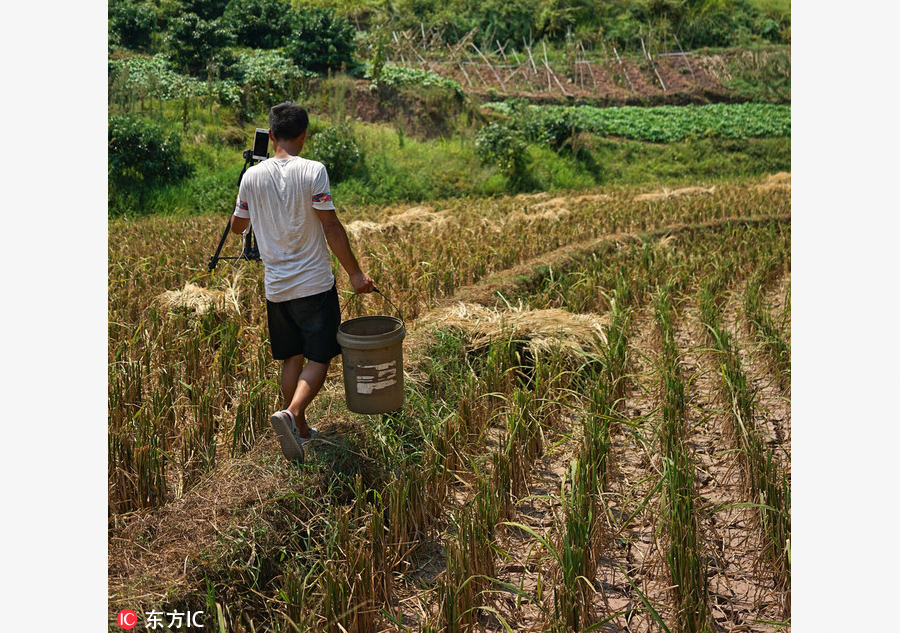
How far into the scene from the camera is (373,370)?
3115mm

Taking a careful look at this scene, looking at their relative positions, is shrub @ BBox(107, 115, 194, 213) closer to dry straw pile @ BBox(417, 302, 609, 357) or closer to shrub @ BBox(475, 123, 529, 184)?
shrub @ BBox(475, 123, 529, 184)

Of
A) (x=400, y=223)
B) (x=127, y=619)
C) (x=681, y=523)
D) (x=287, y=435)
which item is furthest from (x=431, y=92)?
(x=127, y=619)

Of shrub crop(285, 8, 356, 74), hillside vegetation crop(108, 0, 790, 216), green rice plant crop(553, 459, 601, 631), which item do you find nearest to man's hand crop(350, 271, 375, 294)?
green rice plant crop(553, 459, 601, 631)

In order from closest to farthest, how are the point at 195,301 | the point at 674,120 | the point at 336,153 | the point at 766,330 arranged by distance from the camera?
the point at 766,330 → the point at 195,301 → the point at 336,153 → the point at 674,120

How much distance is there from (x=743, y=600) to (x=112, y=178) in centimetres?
1382

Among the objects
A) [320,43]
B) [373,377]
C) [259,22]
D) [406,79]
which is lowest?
[373,377]

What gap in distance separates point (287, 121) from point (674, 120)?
21379 millimetres

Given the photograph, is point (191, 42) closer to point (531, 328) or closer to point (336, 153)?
point (336, 153)

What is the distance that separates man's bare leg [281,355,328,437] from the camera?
3.10 metres

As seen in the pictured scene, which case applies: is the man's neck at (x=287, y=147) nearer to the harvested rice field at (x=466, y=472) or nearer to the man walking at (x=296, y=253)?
the man walking at (x=296, y=253)

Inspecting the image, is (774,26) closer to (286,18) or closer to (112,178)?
(286,18)

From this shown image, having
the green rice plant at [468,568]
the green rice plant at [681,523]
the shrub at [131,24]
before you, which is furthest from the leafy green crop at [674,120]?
the green rice plant at [468,568]

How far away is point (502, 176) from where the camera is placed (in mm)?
16703

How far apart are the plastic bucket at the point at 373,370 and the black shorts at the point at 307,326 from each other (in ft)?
0.27
